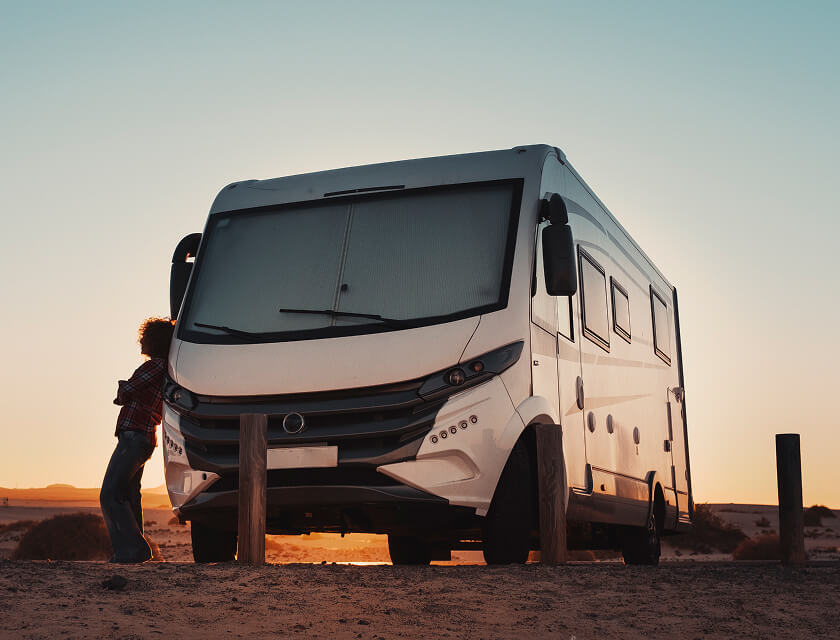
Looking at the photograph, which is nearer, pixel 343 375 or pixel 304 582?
pixel 304 582

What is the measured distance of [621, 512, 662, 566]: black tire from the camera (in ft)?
40.2

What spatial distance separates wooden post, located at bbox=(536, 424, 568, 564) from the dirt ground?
0.75m

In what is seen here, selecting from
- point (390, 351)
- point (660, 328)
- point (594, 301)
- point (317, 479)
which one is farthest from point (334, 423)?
point (660, 328)

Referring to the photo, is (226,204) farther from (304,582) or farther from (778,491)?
(778,491)

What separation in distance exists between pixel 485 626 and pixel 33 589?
7.86 feet

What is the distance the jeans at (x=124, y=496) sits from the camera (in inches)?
365

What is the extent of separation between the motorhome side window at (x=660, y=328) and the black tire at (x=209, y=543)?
6190mm

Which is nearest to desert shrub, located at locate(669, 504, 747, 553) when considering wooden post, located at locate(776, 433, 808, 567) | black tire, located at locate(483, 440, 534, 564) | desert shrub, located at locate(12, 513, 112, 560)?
desert shrub, located at locate(12, 513, 112, 560)

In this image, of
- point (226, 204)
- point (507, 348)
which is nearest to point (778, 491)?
point (507, 348)

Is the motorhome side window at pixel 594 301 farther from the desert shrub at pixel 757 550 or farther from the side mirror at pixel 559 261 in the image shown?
the desert shrub at pixel 757 550

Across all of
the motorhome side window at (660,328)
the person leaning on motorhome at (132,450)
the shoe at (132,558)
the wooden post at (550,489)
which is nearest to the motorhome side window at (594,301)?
the wooden post at (550,489)

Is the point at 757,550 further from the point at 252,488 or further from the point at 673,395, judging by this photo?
the point at 252,488

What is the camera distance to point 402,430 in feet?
24.9

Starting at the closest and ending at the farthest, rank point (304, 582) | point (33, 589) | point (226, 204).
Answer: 1. point (33, 589)
2. point (304, 582)
3. point (226, 204)
